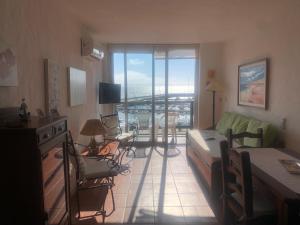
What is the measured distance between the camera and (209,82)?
539cm

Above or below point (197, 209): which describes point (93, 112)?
above

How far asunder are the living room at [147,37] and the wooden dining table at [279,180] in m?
0.76

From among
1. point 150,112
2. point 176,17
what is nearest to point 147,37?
point 176,17

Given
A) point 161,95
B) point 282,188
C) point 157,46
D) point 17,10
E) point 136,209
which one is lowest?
point 136,209

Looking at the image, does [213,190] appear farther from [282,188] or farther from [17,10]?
[17,10]

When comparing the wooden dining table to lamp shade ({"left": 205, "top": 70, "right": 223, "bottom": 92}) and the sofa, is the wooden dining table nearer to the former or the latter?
the sofa

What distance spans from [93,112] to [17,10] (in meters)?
2.88

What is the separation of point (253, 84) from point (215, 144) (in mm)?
1214

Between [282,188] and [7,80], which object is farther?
[7,80]

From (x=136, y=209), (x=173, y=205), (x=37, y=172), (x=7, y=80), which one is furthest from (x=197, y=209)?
(x=7, y=80)

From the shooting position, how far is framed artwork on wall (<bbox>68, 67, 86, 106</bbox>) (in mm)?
3276

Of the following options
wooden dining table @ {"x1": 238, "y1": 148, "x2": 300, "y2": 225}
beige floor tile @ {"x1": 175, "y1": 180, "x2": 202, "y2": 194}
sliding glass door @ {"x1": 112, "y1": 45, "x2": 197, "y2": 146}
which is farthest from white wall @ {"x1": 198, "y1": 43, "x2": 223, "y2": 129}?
wooden dining table @ {"x1": 238, "y1": 148, "x2": 300, "y2": 225}

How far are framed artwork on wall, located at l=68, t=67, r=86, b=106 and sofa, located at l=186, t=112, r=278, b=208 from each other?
197 centimetres

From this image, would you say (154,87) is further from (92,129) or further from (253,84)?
(92,129)
